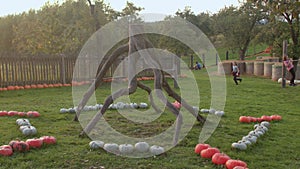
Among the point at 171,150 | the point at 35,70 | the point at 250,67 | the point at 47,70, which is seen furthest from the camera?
the point at 250,67

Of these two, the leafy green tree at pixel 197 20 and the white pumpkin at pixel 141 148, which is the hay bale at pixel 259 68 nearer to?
the leafy green tree at pixel 197 20

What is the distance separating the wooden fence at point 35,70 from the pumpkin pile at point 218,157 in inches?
540

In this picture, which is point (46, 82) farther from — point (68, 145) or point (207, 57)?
point (207, 57)

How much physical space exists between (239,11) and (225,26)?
2.16m

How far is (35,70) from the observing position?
1811 cm

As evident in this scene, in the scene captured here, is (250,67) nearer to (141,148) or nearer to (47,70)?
(47,70)

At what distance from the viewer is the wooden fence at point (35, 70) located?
1691 cm

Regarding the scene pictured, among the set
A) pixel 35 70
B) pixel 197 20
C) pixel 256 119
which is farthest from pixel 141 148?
pixel 197 20

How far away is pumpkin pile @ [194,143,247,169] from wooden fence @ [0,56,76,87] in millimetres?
13705

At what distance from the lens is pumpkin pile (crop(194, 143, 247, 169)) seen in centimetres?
480

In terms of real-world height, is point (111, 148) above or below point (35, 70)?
below

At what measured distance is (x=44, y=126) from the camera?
7.76 metres

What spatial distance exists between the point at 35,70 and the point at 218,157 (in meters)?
15.0

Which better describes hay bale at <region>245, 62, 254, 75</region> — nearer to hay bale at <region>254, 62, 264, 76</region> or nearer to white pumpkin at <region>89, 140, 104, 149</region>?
hay bale at <region>254, 62, 264, 76</region>
